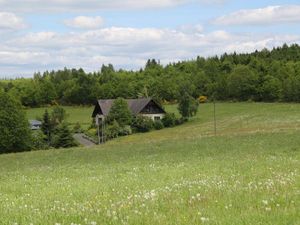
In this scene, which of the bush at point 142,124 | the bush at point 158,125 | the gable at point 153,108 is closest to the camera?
the bush at point 142,124

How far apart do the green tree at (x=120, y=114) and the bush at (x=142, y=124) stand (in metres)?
1.57

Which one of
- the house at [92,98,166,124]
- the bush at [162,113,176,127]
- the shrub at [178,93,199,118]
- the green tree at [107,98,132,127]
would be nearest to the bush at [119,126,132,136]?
the green tree at [107,98,132,127]

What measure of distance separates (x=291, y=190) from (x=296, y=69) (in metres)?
163

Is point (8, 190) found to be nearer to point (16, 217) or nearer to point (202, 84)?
point (16, 217)

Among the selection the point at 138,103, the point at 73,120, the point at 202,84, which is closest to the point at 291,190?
the point at 138,103

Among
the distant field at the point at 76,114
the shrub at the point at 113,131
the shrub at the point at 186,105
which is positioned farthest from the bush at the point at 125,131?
the distant field at the point at 76,114

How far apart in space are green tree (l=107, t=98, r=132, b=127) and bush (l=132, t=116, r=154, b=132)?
5.14ft

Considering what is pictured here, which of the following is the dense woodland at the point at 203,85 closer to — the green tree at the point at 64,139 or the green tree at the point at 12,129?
the green tree at the point at 12,129

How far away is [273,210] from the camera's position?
792 cm

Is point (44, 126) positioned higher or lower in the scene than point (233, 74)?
lower

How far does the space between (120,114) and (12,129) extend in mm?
26873

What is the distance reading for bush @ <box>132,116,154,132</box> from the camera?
112m

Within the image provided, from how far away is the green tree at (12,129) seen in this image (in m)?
94.1

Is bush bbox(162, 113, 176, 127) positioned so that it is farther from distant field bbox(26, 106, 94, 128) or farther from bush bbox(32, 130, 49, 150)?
distant field bbox(26, 106, 94, 128)
